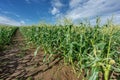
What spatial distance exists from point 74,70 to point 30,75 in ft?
4.12

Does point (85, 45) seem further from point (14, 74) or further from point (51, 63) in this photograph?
point (14, 74)

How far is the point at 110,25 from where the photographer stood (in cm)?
238

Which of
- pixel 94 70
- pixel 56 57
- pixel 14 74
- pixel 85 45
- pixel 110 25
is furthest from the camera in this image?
pixel 56 57

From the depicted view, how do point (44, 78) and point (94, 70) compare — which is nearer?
point (94, 70)

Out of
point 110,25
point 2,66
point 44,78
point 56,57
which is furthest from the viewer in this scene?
point 2,66

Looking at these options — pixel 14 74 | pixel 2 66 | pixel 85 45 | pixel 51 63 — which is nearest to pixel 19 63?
pixel 2 66

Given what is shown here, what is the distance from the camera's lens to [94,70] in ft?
6.86

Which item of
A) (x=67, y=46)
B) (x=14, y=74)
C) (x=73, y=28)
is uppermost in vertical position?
(x=73, y=28)

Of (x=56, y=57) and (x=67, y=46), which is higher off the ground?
(x=67, y=46)

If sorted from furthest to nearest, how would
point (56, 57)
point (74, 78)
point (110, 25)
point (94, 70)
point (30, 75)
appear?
point (56, 57)
point (30, 75)
point (74, 78)
point (110, 25)
point (94, 70)

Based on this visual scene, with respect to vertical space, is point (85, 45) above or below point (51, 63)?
above

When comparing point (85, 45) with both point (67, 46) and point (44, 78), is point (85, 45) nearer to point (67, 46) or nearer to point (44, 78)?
point (67, 46)

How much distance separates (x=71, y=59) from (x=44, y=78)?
0.84 m

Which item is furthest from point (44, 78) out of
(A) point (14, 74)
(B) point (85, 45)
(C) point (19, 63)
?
(C) point (19, 63)
